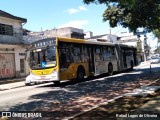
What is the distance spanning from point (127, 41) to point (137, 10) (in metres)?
76.5

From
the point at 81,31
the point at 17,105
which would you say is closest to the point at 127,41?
the point at 81,31

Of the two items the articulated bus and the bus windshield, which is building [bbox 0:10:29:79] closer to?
the articulated bus

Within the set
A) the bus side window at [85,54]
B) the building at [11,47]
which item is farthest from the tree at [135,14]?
the building at [11,47]

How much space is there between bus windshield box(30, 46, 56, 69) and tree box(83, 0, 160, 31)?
4698 millimetres

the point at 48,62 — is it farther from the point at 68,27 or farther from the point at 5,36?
the point at 68,27

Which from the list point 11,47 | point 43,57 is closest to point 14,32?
point 11,47

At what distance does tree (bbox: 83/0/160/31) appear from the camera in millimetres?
19344

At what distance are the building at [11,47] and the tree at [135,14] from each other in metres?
11.0

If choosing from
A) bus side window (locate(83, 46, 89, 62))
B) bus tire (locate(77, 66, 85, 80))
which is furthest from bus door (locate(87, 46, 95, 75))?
bus tire (locate(77, 66, 85, 80))

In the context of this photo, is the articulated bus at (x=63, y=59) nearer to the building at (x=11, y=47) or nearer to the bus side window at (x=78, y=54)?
the bus side window at (x=78, y=54)

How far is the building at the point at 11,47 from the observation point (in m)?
34.2

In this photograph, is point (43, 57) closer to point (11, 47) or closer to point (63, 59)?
point (63, 59)

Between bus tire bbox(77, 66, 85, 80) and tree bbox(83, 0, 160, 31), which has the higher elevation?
tree bbox(83, 0, 160, 31)

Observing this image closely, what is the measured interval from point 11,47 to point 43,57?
1693 centimetres
